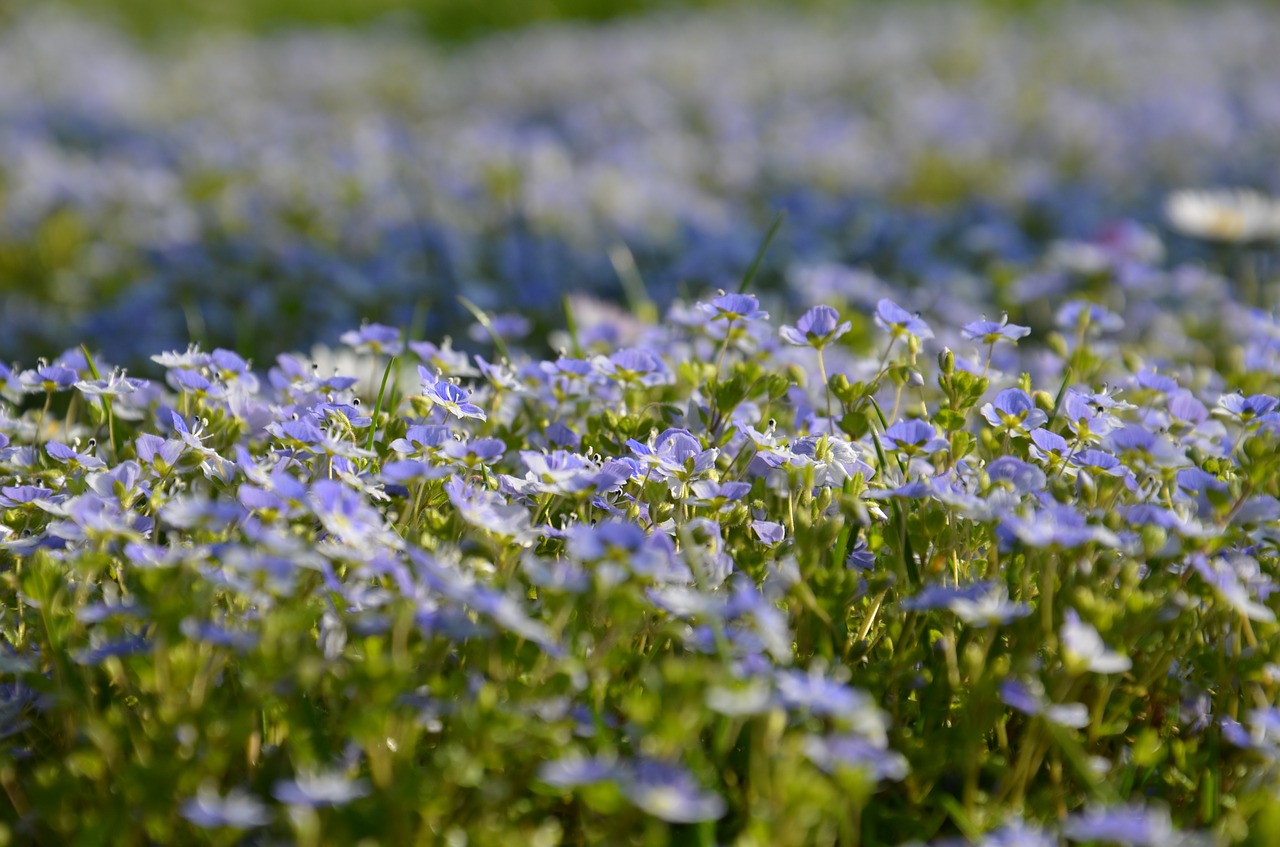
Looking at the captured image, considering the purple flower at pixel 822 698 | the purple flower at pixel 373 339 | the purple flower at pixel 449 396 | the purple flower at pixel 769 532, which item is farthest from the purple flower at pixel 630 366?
the purple flower at pixel 822 698

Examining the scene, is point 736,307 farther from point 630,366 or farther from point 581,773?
point 581,773

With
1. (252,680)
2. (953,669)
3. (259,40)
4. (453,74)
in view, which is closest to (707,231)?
(953,669)

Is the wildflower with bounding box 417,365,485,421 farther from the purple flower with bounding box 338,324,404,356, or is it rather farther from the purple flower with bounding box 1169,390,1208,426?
the purple flower with bounding box 1169,390,1208,426

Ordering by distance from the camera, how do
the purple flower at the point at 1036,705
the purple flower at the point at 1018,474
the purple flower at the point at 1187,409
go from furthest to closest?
1. the purple flower at the point at 1187,409
2. the purple flower at the point at 1018,474
3. the purple flower at the point at 1036,705

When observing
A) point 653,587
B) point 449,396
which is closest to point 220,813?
point 653,587

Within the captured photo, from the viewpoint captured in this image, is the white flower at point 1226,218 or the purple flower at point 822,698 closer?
the purple flower at point 822,698

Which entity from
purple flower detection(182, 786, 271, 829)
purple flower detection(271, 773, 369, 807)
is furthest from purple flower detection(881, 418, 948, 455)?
purple flower detection(182, 786, 271, 829)

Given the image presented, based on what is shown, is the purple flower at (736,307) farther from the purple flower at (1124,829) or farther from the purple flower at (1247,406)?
the purple flower at (1124,829)

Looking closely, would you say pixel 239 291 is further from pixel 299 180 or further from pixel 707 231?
pixel 707 231
